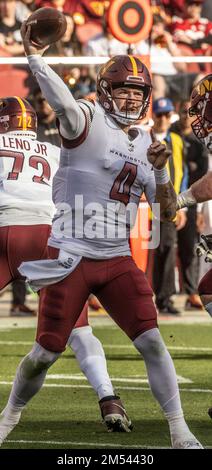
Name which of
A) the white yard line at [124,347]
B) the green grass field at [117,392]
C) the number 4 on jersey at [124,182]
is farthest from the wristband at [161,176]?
the white yard line at [124,347]

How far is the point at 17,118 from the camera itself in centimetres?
827

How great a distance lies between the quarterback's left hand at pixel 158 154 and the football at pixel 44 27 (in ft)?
2.23

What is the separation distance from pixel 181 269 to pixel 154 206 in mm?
6889

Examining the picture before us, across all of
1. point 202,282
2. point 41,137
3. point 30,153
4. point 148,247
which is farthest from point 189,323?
point 202,282

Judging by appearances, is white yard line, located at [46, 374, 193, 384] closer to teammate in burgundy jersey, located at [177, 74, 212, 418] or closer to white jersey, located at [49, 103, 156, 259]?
teammate in burgundy jersey, located at [177, 74, 212, 418]

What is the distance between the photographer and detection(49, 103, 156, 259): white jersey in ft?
19.7

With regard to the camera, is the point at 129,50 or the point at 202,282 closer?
the point at 202,282

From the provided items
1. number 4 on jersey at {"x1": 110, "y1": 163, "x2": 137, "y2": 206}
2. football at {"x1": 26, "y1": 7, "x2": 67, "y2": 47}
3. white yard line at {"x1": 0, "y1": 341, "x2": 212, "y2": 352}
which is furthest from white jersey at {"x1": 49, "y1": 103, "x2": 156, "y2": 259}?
white yard line at {"x1": 0, "y1": 341, "x2": 212, "y2": 352}

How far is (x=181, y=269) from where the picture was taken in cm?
1309

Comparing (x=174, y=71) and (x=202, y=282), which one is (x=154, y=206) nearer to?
(x=202, y=282)

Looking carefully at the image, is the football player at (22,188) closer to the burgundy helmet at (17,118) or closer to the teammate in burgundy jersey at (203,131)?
the burgundy helmet at (17,118)

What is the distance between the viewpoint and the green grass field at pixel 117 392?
6461mm

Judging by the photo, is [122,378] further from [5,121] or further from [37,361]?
[37,361]
